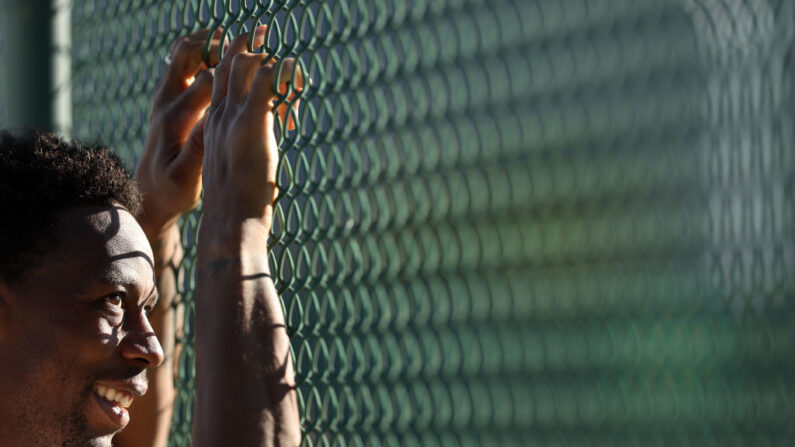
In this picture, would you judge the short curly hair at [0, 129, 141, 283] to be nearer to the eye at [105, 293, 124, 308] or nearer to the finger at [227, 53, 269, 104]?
the eye at [105, 293, 124, 308]

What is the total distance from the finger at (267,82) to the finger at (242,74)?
4 cm

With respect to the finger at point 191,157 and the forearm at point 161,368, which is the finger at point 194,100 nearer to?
the finger at point 191,157

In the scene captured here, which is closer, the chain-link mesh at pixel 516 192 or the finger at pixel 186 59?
the chain-link mesh at pixel 516 192

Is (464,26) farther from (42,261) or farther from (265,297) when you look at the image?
(42,261)

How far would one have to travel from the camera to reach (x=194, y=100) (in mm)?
2336

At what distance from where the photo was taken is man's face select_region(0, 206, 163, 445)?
6.56 feet

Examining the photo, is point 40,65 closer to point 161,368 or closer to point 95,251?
point 161,368

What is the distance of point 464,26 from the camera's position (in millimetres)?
2041

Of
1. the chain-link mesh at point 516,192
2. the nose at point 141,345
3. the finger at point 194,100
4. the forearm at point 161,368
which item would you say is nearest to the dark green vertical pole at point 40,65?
the chain-link mesh at point 516,192

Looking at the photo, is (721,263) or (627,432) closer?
(627,432)

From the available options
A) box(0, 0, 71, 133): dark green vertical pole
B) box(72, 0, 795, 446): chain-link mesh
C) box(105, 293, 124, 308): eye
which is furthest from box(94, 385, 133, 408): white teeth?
box(0, 0, 71, 133): dark green vertical pole

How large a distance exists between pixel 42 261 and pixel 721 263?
6.10 feet

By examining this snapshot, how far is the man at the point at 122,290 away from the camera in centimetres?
181

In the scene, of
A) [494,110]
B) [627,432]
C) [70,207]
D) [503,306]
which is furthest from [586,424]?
[70,207]
